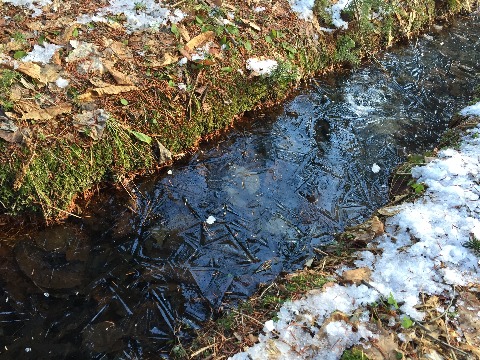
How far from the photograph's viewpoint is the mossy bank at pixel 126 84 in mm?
5105

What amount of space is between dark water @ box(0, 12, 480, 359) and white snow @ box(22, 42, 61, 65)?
2118 mm

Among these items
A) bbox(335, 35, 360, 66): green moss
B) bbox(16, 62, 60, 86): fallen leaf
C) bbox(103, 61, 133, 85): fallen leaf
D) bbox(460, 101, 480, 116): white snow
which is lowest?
bbox(460, 101, 480, 116): white snow

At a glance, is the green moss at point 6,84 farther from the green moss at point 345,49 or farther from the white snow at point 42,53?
the green moss at point 345,49

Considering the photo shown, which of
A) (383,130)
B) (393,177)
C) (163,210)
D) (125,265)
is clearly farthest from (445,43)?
(125,265)

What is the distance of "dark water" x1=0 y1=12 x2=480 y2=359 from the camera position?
14.0 ft

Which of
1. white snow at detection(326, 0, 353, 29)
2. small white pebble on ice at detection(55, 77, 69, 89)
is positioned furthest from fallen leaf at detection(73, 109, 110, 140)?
white snow at detection(326, 0, 353, 29)

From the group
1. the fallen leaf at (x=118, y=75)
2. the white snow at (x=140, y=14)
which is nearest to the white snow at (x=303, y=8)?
the white snow at (x=140, y=14)

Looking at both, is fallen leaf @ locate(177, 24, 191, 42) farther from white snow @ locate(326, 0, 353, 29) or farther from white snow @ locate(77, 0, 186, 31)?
white snow @ locate(326, 0, 353, 29)

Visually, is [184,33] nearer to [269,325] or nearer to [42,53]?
[42,53]

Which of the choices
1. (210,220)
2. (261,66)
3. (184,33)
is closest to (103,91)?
(184,33)

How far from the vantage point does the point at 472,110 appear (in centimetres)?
687

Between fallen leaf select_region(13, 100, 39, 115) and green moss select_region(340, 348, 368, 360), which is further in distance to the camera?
fallen leaf select_region(13, 100, 39, 115)

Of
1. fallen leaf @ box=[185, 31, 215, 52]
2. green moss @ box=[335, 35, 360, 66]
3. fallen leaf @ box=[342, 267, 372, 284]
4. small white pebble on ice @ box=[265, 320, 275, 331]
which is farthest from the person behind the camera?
green moss @ box=[335, 35, 360, 66]

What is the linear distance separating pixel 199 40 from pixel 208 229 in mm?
3225
